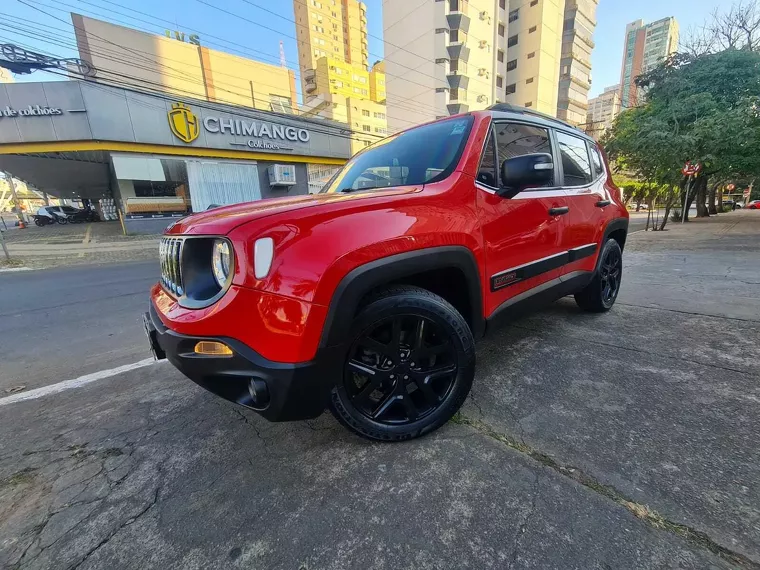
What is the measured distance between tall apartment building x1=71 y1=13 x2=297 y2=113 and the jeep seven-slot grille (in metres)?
46.5

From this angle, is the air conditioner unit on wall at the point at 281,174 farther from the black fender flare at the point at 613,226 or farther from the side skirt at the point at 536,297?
the side skirt at the point at 536,297

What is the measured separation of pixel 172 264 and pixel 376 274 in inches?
41.7

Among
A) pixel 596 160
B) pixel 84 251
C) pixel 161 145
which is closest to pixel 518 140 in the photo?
pixel 596 160

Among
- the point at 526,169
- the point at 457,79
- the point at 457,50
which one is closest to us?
the point at 526,169

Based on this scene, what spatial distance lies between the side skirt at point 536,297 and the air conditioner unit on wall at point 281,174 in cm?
1823

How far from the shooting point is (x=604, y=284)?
3664 millimetres

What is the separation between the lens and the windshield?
2.15 metres

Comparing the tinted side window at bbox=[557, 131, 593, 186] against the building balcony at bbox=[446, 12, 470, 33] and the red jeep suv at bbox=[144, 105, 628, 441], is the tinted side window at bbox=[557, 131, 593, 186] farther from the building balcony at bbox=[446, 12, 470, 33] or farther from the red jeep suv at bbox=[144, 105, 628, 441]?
the building balcony at bbox=[446, 12, 470, 33]

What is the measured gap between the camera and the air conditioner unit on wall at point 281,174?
1886 centimetres

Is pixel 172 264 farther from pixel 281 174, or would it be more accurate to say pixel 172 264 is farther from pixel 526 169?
pixel 281 174

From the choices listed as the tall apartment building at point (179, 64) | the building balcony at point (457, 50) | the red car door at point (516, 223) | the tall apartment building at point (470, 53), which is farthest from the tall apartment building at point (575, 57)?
the red car door at point (516, 223)

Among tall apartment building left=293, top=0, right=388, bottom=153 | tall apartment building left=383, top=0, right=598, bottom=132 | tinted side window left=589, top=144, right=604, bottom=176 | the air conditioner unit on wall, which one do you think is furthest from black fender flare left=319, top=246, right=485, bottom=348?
tall apartment building left=293, top=0, right=388, bottom=153

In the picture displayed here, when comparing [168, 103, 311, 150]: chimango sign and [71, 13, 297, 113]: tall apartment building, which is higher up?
[71, 13, 297, 113]: tall apartment building

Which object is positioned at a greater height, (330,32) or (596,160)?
(330,32)
